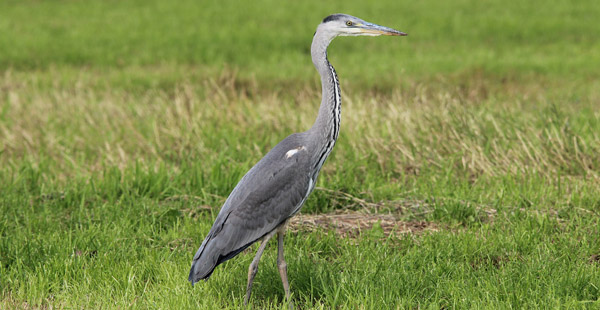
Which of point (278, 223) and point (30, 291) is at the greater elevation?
point (278, 223)

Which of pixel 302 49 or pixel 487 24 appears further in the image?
pixel 487 24

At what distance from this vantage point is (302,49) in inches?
652

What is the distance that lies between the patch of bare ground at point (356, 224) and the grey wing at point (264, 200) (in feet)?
3.56

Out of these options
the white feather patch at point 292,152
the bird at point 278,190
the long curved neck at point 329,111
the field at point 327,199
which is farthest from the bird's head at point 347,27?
the field at point 327,199

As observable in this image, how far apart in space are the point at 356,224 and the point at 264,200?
1428mm

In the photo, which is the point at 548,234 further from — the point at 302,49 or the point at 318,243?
the point at 302,49

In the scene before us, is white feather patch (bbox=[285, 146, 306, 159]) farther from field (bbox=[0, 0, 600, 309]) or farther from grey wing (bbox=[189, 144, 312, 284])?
field (bbox=[0, 0, 600, 309])

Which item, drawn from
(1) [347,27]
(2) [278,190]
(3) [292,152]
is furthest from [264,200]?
(1) [347,27]

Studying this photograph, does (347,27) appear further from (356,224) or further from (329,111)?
(356,224)

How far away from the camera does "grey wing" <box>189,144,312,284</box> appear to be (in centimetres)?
392

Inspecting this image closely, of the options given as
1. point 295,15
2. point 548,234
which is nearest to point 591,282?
point 548,234

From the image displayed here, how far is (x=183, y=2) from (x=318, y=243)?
20274 millimetres

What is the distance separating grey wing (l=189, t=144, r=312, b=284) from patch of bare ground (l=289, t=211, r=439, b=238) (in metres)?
1.09

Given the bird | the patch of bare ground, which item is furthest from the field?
the bird
